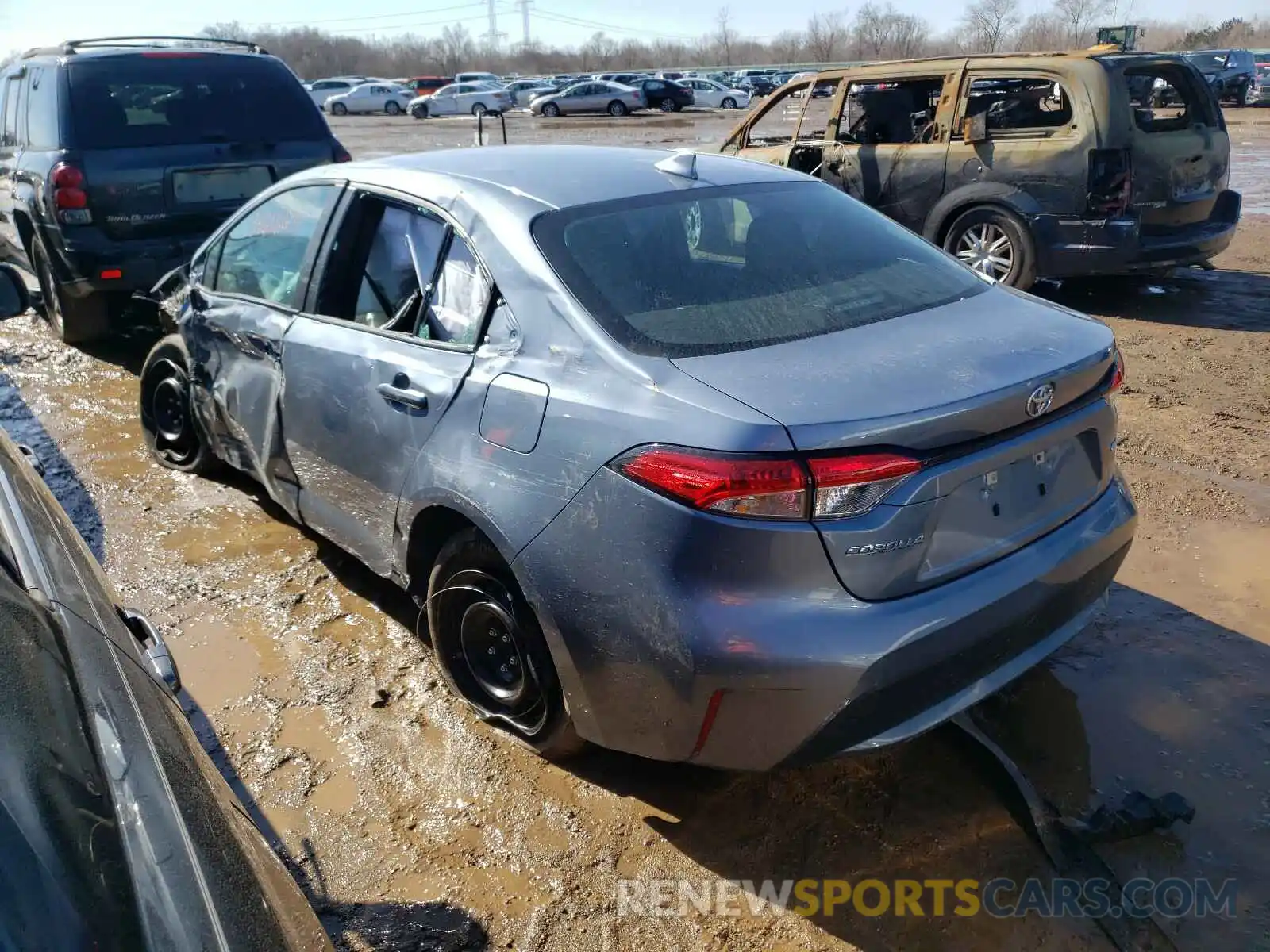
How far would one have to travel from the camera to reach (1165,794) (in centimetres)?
266

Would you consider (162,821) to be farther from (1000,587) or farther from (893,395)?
(1000,587)

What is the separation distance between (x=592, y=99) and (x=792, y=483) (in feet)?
129

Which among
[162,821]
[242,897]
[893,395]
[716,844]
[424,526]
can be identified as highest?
[893,395]

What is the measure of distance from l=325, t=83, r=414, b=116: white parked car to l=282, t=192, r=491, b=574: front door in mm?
47239

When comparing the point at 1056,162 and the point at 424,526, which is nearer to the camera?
the point at 424,526

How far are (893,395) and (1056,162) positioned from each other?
5780mm

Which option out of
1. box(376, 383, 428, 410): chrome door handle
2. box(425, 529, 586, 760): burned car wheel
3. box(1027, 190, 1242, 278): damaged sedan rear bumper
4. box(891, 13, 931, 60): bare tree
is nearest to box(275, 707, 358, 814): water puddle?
box(425, 529, 586, 760): burned car wheel

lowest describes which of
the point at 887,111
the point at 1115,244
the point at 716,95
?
the point at 1115,244

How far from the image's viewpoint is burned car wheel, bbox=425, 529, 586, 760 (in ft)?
9.08

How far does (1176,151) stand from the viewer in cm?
708

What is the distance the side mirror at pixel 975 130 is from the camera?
7.62 meters

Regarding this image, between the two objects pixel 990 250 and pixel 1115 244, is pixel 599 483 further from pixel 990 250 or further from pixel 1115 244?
pixel 990 250

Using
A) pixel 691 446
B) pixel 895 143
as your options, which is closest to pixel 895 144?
pixel 895 143

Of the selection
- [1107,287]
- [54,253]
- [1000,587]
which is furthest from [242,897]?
[1107,287]
